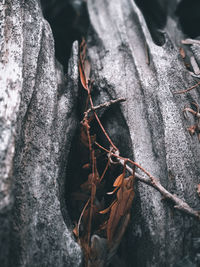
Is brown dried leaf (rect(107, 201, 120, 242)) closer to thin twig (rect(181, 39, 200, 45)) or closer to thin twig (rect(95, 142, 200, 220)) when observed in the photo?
thin twig (rect(95, 142, 200, 220))

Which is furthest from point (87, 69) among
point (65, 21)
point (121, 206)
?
point (121, 206)

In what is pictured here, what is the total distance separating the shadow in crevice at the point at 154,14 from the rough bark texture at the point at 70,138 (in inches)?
5.8

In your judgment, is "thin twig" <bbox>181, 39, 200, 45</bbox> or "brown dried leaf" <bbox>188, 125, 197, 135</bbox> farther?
"thin twig" <bbox>181, 39, 200, 45</bbox>

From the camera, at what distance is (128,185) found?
569 mm

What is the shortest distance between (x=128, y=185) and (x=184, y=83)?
405mm

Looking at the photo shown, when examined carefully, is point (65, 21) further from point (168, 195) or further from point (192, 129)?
point (168, 195)

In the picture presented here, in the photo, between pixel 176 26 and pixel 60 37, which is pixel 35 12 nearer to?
pixel 60 37

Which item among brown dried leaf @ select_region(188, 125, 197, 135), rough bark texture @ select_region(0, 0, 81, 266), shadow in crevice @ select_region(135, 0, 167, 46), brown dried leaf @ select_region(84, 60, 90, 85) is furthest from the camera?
shadow in crevice @ select_region(135, 0, 167, 46)

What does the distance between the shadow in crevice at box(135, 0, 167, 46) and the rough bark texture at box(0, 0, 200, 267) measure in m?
0.15

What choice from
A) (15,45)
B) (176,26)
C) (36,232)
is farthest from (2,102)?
(176,26)

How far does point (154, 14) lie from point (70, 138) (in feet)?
2.46

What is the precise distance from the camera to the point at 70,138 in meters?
0.67

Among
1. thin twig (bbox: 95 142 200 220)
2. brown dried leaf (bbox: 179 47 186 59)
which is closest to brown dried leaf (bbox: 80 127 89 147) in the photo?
thin twig (bbox: 95 142 200 220)

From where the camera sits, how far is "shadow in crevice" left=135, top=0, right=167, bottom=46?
0.97 metres
